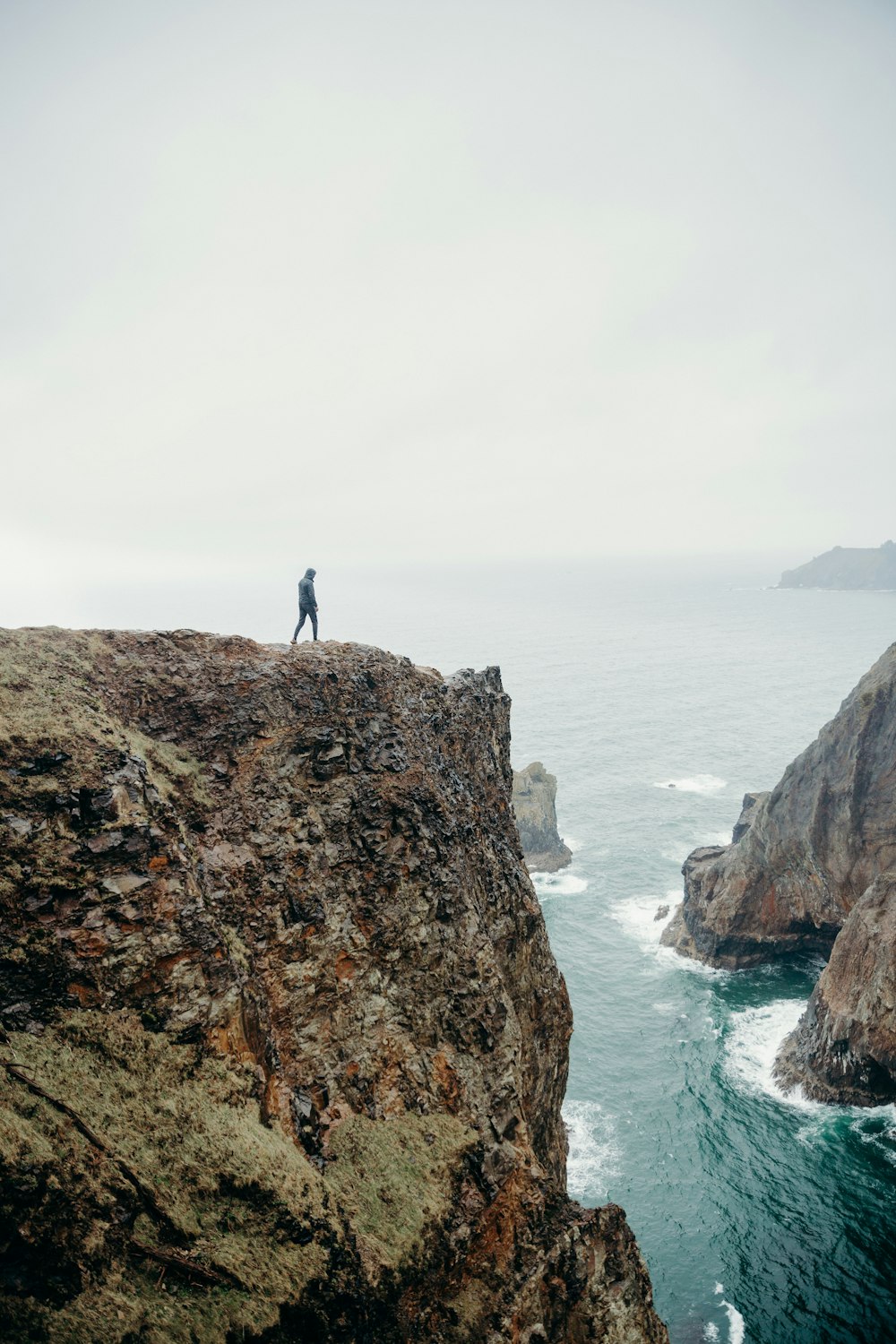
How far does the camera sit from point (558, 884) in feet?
253

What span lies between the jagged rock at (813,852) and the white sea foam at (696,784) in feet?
125

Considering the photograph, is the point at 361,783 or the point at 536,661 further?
the point at 536,661

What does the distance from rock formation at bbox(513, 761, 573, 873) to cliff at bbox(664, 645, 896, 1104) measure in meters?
17.9

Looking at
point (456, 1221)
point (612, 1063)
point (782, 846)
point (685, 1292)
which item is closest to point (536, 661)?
point (782, 846)

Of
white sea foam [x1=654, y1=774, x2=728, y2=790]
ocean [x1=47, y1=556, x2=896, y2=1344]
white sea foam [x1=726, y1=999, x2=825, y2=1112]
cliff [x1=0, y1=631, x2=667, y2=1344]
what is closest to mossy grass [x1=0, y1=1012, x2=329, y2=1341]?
cliff [x1=0, y1=631, x2=667, y2=1344]

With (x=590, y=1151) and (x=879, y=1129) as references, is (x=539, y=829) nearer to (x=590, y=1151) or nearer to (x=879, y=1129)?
(x=590, y=1151)

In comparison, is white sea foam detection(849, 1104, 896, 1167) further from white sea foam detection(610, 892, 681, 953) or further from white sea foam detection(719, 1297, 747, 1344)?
white sea foam detection(610, 892, 681, 953)

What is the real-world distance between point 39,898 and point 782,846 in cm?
5805

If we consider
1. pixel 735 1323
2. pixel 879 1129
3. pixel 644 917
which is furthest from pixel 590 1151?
pixel 644 917

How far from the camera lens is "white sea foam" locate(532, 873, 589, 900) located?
75250 millimetres

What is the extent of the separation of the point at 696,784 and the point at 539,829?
34059mm

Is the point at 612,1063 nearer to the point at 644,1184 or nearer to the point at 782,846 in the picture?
the point at 644,1184

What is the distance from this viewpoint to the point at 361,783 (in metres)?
23.4

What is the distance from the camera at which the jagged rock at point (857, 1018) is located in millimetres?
40312
